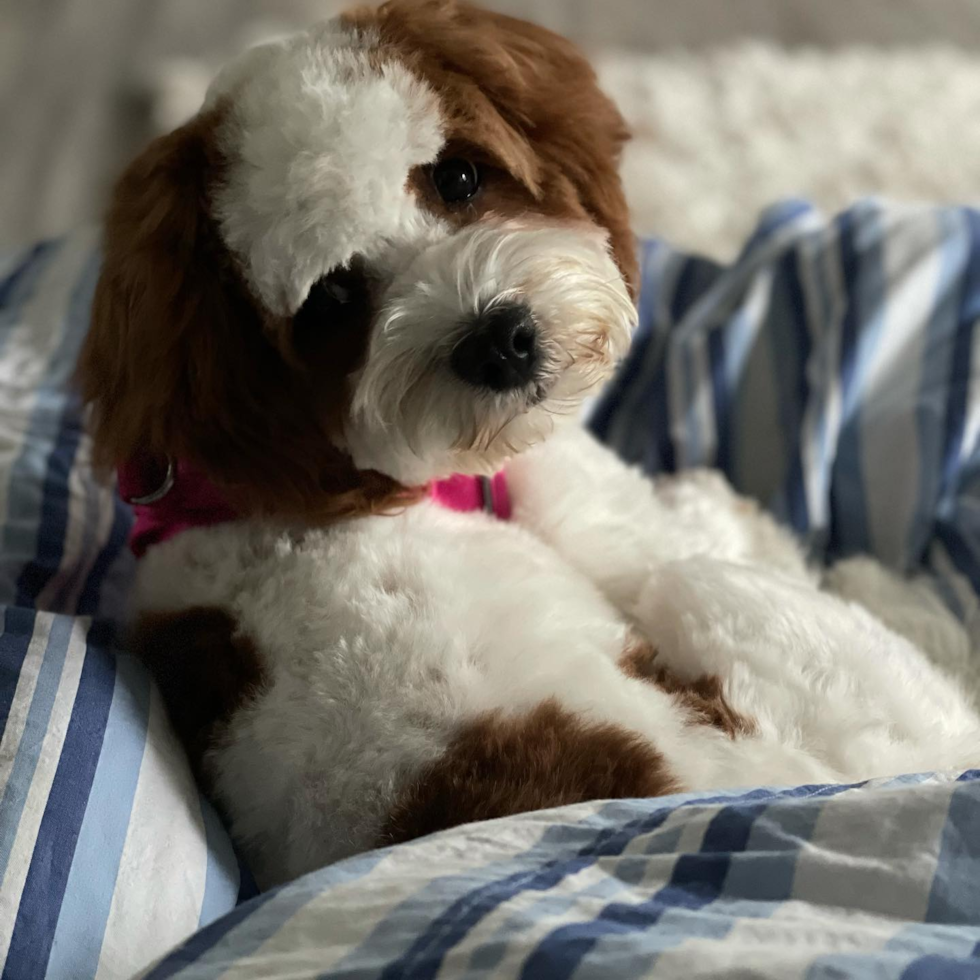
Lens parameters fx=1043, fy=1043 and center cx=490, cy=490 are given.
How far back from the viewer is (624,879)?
2.73 feet

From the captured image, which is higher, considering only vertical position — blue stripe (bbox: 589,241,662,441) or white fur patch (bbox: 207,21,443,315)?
white fur patch (bbox: 207,21,443,315)

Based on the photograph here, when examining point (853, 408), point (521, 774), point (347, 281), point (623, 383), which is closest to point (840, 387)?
point (853, 408)

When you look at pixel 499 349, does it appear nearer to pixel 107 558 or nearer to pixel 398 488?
pixel 398 488

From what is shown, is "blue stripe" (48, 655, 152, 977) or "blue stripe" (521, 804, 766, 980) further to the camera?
"blue stripe" (48, 655, 152, 977)

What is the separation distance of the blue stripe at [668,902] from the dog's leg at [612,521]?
504 millimetres

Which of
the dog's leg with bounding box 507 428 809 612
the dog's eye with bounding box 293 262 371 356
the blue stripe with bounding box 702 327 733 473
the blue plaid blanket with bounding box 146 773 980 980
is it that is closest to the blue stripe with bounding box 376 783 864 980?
the blue plaid blanket with bounding box 146 773 980 980

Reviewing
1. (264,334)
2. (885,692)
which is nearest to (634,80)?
(264,334)

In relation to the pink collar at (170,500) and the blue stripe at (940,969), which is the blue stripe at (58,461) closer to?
the pink collar at (170,500)

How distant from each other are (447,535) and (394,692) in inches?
10.0

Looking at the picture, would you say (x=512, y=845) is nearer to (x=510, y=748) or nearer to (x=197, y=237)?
(x=510, y=748)

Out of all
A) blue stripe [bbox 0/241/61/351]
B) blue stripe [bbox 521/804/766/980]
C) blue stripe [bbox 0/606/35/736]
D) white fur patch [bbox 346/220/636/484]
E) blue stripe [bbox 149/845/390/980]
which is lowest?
blue stripe [bbox 521/804/766/980]

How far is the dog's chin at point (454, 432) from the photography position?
115cm

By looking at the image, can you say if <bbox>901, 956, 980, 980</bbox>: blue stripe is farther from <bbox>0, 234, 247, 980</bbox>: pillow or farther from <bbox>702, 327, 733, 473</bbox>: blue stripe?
<bbox>702, 327, 733, 473</bbox>: blue stripe

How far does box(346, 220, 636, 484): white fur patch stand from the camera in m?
1.13
